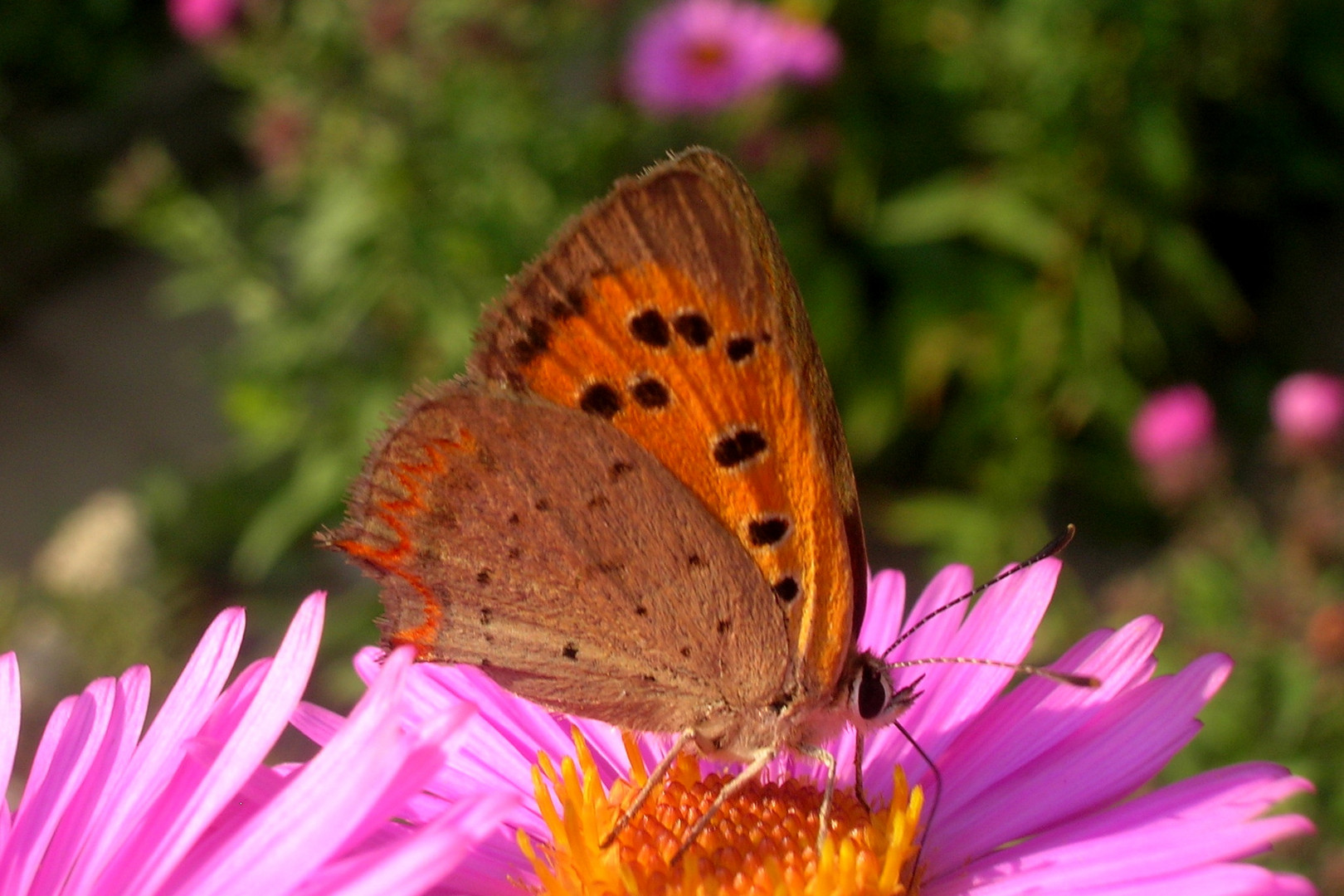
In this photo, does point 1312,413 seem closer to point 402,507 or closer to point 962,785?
point 962,785

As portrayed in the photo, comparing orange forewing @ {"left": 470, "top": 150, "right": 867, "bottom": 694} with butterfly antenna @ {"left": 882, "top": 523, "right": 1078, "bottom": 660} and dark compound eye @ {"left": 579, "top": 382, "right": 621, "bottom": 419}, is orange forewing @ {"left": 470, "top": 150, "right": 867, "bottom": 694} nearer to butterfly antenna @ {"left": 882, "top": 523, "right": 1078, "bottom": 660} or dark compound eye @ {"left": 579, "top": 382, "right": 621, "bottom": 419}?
dark compound eye @ {"left": 579, "top": 382, "right": 621, "bottom": 419}

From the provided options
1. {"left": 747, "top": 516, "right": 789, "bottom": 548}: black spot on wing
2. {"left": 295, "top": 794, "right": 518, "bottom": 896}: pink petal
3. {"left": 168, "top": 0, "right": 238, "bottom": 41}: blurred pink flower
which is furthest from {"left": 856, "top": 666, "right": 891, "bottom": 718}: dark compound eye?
{"left": 168, "top": 0, "right": 238, "bottom": 41}: blurred pink flower

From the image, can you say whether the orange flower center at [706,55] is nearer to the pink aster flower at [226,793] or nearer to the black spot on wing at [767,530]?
the black spot on wing at [767,530]

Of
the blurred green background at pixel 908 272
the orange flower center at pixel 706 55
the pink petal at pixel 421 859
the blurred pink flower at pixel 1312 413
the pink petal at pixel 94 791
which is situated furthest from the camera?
the orange flower center at pixel 706 55

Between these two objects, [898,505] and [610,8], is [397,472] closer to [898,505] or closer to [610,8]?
[610,8]

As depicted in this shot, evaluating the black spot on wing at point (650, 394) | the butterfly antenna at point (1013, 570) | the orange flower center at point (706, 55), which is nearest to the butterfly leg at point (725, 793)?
the butterfly antenna at point (1013, 570)

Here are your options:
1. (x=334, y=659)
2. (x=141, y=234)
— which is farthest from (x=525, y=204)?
(x=334, y=659)

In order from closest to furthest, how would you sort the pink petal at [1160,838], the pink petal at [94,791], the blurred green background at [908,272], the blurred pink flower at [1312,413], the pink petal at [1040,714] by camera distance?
the pink petal at [1160,838] < the pink petal at [94,791] < the pink petal at [1040,714] < the blurred pink flower at [1312,413] < the blurred green background at [908,272]

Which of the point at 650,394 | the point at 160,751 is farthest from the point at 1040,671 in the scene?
the point at 160,751

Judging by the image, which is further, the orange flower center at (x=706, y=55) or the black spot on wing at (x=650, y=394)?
the orange flower center at (x=706, y=55)
